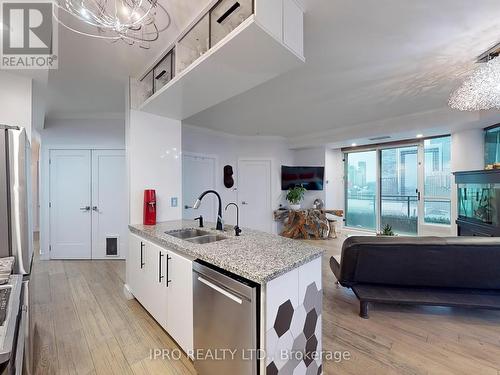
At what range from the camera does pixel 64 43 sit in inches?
84.4

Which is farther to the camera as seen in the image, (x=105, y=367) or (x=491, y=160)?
(x=491, y=160)

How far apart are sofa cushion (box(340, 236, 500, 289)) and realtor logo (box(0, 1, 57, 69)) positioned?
125 inches

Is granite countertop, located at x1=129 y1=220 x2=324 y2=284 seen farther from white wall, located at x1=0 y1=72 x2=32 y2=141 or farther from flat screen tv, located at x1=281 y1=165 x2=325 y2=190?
flat screen tv, located at x1=281 y1=165 x2=325 y2=190

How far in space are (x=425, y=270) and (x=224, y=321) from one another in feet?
6.78

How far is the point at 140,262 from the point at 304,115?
11.7 feet

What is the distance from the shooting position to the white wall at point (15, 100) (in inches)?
89.6

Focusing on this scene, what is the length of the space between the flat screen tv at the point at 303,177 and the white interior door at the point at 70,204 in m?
4.44

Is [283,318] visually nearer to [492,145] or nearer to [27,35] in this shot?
[27,35]

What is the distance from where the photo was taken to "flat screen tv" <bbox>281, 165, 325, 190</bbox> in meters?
6.40

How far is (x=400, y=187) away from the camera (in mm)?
5773

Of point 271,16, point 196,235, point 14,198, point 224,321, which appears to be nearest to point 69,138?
point 14,198

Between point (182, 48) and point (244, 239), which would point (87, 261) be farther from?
point (182, 48)

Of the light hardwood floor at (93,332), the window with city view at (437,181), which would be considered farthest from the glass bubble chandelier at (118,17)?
the window with city view at (437,181)

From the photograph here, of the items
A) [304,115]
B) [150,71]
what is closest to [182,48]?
[150,71]
